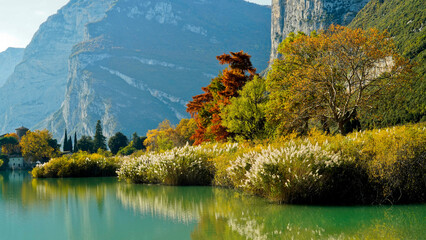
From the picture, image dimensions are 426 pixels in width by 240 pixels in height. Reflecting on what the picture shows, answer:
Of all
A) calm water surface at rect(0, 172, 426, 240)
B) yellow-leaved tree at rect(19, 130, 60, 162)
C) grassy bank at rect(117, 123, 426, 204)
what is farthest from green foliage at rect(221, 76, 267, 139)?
yellow-leaved tree at rect(19, 130, 60, 162)

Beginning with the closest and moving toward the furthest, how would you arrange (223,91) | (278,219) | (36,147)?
(278,219) < (223,91) < (36,147)

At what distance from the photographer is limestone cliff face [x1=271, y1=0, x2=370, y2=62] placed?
12254cm

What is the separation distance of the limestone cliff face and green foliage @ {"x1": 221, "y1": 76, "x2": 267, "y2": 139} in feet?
324

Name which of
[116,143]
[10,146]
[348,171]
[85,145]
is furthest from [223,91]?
[10,146]

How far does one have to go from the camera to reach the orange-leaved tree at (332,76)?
913 inches

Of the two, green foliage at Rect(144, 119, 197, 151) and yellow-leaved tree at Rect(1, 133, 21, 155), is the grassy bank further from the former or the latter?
yellow-leaved tree at Rect(1, 133, 21, 155)

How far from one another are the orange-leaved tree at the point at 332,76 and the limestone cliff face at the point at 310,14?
99.1m

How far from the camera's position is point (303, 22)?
141875 millimetres

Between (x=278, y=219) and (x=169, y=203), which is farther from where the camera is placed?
(x=169, y=203)

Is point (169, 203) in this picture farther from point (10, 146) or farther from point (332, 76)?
point (10, 146)

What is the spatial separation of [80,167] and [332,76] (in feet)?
73.1

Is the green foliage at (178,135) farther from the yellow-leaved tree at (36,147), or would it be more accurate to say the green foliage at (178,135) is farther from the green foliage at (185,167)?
the green foliage at (185,167)

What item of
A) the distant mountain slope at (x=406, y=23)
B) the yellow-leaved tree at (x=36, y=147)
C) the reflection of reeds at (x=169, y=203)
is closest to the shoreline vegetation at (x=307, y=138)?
the reflection of reeds at (x=169, y=203)

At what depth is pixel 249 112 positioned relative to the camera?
27594 mm
